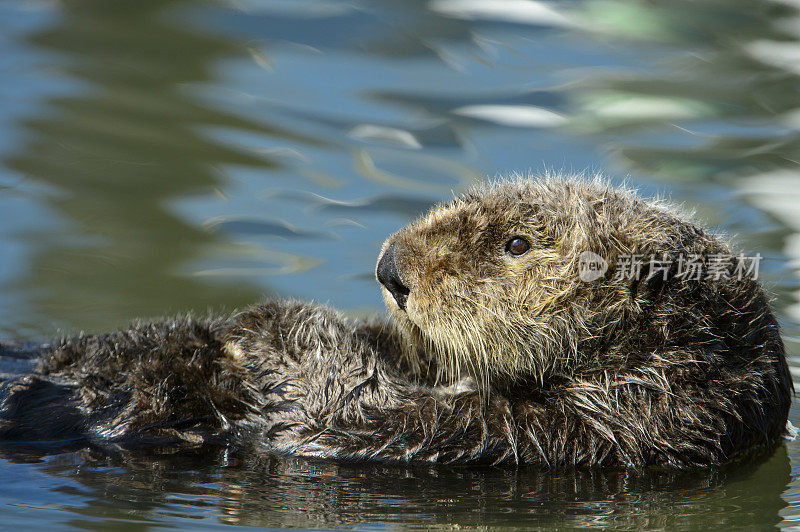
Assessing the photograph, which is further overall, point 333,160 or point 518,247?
point 333,160

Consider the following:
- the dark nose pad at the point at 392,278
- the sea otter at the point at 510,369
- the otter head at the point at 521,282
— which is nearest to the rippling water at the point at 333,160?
the sea otter at the point at 510,369

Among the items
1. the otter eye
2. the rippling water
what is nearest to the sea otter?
the otter eye

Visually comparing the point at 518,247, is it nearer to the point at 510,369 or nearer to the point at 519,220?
the point at 519,220

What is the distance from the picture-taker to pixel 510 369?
3979 millimetres

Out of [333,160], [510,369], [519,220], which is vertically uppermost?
[333,160]

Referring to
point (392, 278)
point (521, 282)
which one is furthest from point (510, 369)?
point (392, 278)

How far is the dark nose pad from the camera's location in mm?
3990

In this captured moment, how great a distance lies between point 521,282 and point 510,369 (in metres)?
0.35

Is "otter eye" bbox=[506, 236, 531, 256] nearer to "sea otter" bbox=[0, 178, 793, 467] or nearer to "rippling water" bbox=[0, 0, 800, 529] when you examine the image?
"sea otter" bbox=[0, 178, 793, 467]

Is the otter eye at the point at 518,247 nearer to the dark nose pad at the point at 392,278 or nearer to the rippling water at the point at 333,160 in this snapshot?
the dark nose pad at the point at 392,278

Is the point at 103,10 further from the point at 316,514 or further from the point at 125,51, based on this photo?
the point at 316,514

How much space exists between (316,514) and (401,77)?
6.47 metres

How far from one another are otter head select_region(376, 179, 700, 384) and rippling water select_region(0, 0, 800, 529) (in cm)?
50

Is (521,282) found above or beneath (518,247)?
beneath
